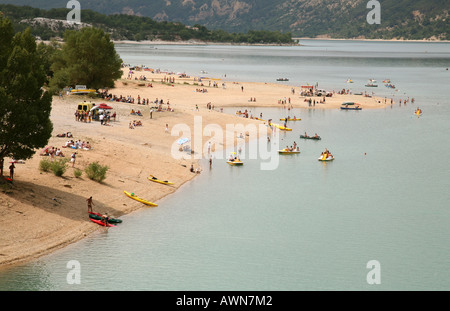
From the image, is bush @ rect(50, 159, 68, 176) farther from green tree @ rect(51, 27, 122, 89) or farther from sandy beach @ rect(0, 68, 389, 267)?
green tree @ rect(51, 27, 122, 89)

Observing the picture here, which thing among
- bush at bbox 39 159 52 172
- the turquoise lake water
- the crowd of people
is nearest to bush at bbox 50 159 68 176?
bush at bbox 39 159 52 172

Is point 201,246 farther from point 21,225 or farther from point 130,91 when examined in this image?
point 130,91

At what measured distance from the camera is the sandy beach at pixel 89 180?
41594 millimetres

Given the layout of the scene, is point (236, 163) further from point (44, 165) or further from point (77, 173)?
point (44, 165)

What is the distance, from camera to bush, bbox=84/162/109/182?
52188 millimetres

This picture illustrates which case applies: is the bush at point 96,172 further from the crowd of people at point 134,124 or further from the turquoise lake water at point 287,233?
the crowd of people at point 134,124

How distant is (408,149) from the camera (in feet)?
267

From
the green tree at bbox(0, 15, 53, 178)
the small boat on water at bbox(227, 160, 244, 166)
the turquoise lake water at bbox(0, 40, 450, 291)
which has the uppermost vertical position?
the green tree at bbox(0, 15, 53, 178)

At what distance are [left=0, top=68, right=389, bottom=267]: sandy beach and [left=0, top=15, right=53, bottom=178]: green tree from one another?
136 inches

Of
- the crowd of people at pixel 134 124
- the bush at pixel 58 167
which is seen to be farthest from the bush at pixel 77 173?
the crowd of people at pixel 134 124

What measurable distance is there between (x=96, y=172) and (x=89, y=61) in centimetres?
5466

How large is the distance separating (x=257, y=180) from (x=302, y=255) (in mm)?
20867

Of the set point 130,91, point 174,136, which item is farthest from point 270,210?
point 130,91
